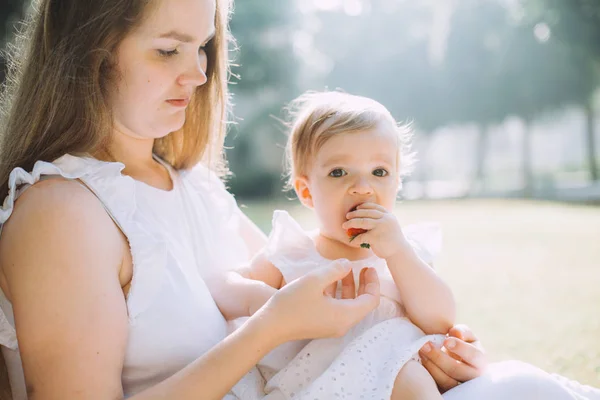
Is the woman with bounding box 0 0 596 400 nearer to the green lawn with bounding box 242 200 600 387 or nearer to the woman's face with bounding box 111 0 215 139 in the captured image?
the woman's face with bounding box 111 0 215 139

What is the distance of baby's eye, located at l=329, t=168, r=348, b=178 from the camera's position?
1.88 meters

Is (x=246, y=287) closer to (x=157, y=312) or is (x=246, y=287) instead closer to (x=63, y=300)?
(x=157, y=312)

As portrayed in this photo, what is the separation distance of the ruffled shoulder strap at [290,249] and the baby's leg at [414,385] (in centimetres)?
49

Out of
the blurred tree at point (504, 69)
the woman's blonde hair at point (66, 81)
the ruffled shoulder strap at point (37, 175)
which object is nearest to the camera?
the ruffled shoulder strap at point (37, 175)

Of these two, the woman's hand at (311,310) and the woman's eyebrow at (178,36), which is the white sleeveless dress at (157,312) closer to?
the woman's hand at (311,310)

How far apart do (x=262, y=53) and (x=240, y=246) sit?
51.5ft

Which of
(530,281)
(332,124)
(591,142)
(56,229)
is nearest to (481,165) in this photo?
(591,142)

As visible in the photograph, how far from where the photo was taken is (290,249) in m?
1.99

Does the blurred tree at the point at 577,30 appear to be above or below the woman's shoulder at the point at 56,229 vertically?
above

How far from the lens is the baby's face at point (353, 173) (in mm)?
1856

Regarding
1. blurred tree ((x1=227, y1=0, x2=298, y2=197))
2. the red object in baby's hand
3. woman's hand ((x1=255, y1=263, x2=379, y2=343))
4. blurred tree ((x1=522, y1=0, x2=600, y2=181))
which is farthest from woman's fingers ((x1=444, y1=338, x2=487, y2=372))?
blurred tree ((x1=522, y1=0, x2=600, y2=181))

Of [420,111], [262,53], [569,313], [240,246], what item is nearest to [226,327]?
[240,246]

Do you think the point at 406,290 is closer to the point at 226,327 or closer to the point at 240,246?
the point at 226,327

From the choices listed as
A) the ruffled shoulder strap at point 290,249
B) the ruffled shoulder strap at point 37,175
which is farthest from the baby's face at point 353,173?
the ruffled shoulder strap at point 37,175
